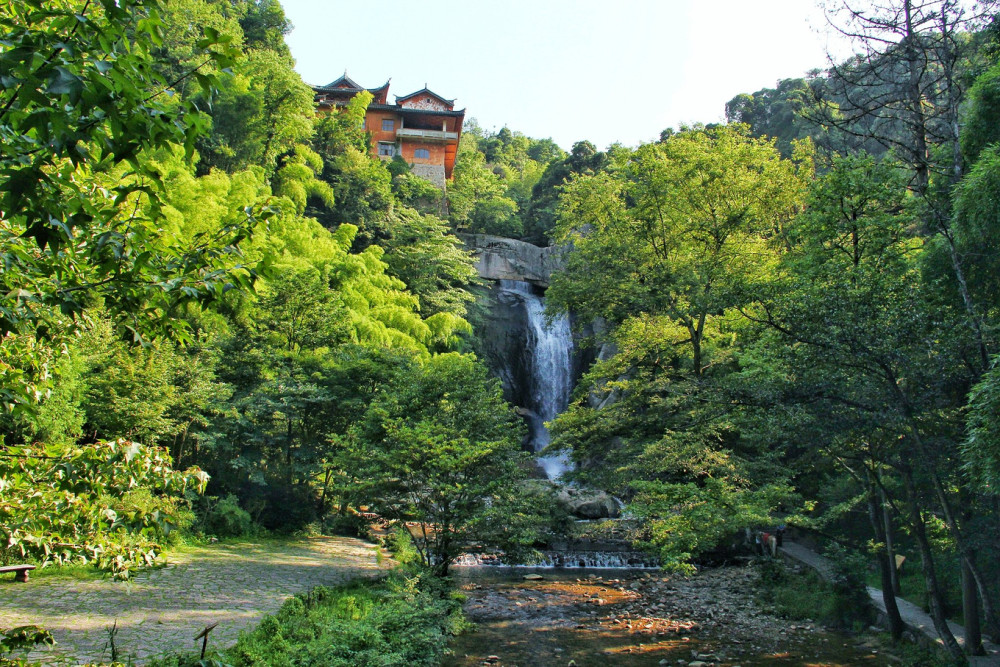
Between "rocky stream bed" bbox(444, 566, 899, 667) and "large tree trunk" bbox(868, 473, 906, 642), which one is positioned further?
"large tree trunk" bbox(868, 473, 906, 642)

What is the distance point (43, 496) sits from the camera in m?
2.94

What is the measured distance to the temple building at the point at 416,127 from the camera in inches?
1526

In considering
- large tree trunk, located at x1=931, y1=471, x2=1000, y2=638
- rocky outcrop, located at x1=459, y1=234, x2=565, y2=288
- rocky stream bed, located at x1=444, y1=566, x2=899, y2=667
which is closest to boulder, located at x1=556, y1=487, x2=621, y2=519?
rocky stream bed, located at x1=444, y1=566, x2=899, y2=667

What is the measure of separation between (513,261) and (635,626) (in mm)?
23723

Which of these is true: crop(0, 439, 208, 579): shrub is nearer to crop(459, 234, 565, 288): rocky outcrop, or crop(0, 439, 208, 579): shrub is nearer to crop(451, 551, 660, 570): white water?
crop(451, 551, 660, 570): white water

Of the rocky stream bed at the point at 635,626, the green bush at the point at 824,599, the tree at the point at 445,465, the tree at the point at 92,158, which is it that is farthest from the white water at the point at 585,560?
the tree at the point at 92,158

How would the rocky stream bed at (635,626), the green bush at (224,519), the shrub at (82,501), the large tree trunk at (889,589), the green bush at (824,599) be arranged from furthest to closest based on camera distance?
the green bush at (224,519) < the green bush at (824,599) < the large tree trunk at (889,589) < the rocky stream bed at (635,626) < the shrub at (82,501)

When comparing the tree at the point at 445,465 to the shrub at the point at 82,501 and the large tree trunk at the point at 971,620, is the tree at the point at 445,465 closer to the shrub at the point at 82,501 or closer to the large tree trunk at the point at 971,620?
the large tree trunk at the point at 971,620

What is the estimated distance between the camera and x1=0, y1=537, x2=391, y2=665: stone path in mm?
6593

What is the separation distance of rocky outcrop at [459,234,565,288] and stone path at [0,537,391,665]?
2160 centimetres

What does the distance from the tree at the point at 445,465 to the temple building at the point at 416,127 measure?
28338 millimetres

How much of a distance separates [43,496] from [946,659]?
1068 centimetres

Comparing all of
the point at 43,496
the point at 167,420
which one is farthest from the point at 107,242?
the point at 167,420

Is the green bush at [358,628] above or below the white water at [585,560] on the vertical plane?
above
